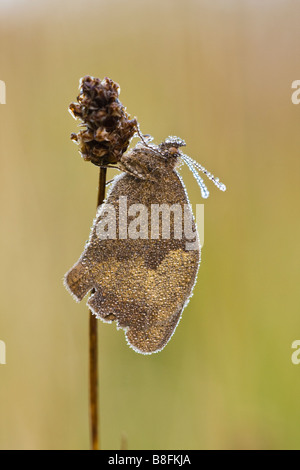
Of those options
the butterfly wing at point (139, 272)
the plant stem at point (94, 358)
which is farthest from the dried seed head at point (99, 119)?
the butterfly wing at point (139, 272)

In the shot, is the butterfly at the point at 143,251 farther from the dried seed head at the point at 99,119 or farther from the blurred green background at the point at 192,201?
the blurred green background at the point at 192,201

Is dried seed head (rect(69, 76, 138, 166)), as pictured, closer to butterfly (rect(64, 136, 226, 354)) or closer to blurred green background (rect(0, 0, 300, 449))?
butterfly (rect(64, 136, 226, 354))

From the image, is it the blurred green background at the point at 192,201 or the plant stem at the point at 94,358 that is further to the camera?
the blurred green background at the point at 192,201

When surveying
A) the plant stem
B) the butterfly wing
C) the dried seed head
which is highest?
the dried seed head

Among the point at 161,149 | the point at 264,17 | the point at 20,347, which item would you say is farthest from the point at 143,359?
the point at 264,17

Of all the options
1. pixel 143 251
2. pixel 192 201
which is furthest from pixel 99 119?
pixel 192 201

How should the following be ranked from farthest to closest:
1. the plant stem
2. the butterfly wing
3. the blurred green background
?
the blurred green background < the butterfly wing < the plant stem

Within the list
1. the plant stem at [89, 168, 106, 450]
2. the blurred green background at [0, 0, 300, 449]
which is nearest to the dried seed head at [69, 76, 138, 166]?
the plant stem at [89, 168, 106, 450]
